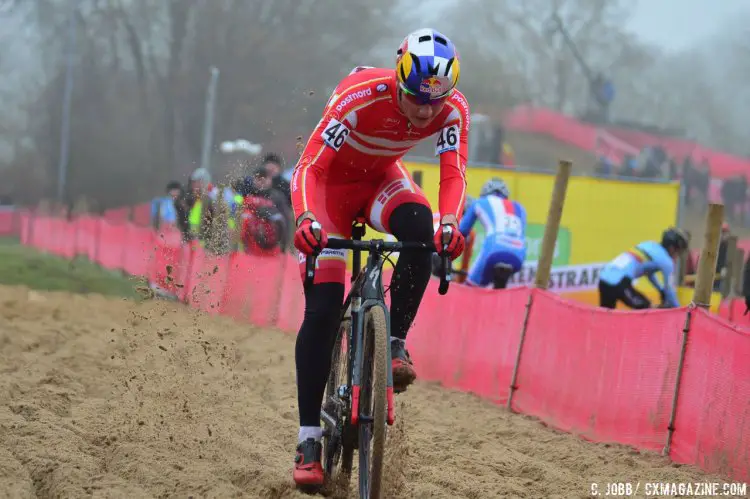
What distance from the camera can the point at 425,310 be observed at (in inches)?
404

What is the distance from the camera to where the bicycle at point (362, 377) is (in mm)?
4578

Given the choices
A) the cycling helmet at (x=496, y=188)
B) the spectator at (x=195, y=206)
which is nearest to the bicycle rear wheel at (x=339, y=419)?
the spectator at (x=195, y=206)

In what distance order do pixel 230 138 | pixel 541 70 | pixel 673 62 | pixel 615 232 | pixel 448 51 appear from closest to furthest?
pixel 448 51, pixel 615 232, pixel 230 138, pixel 541 70, pixel 673 62

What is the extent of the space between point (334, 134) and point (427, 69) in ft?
2.07

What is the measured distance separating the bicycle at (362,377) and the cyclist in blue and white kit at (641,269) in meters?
6.34

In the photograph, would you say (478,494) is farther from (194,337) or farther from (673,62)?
(673,62)

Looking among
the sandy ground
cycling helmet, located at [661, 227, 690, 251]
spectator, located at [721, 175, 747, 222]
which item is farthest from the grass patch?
spectator, located at [721, 175, 747, 222]

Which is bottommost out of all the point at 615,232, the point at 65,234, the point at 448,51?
the point at 65,234

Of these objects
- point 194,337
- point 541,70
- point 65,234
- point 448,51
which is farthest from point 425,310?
point 541,70

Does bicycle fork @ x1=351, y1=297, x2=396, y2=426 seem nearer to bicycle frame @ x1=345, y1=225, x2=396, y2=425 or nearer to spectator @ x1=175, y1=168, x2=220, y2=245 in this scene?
bicycle frame @ x1=345, y1=225, x2=396, y2=425

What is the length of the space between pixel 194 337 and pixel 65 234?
17787 mm

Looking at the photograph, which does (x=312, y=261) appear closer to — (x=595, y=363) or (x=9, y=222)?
(x=595, y=363)

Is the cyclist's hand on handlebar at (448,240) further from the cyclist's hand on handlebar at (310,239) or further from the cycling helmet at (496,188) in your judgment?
the cycling helmet at (496,188)

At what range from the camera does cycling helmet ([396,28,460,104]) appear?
15.4 feet
